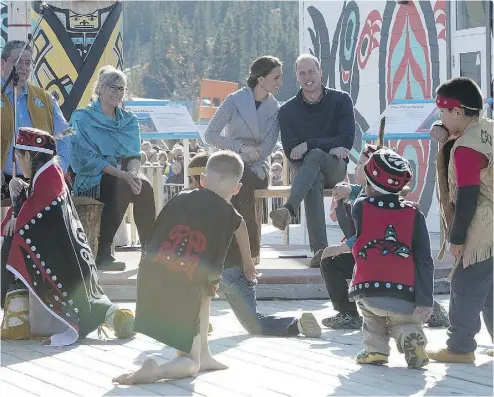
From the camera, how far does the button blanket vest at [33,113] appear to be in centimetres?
746

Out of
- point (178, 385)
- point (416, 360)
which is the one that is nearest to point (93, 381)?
point (178, 385)

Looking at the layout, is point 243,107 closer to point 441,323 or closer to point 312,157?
point 312,157

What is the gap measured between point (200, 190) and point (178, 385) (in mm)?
851

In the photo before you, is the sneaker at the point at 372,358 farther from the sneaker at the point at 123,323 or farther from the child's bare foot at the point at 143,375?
the sneaker at the point at 123,323

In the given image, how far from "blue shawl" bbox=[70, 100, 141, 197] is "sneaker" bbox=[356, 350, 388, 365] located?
10.7ft

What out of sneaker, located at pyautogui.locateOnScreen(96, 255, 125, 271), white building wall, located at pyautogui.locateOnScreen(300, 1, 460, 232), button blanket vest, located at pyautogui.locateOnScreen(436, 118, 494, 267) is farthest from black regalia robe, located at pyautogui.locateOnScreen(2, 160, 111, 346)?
white building wall, located at pyautogui.locateOnScreen(300, 1, 460, 232)

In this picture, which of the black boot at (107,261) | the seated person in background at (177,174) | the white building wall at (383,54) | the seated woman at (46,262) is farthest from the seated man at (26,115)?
the seated person in background at (177,174)

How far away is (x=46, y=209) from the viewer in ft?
19.7

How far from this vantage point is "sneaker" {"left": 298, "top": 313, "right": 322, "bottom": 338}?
235 inches

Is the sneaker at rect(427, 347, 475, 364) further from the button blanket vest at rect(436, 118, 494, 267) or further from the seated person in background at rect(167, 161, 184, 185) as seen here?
the seated person in background at rect(167, 161, 184, 185)

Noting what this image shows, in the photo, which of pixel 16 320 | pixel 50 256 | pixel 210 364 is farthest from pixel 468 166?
pixel 16 320

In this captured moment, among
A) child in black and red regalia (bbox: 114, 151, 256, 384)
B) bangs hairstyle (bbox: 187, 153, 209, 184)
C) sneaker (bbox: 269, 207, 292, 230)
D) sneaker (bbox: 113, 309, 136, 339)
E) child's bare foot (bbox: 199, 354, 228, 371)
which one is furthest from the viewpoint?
sneaker (bbox: 269, 207, 292, 230)

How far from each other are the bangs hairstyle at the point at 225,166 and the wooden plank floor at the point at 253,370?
85 centimetres

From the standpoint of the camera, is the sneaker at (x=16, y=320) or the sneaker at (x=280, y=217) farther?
the sneaker at (x=280, y=217)
